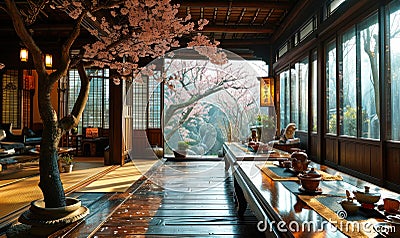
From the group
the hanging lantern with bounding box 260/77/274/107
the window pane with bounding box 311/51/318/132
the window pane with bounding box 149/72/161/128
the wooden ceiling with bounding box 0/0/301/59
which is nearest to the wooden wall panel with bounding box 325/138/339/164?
the window pane with bounding box 311/51/318/132

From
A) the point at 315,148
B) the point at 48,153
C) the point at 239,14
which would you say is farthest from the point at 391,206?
the point at 239,14

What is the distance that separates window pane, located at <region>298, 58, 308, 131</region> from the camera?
5.43m

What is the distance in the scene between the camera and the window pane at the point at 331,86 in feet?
14.0

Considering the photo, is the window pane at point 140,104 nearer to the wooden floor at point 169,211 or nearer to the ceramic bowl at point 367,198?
the wooden floor at point 169,211

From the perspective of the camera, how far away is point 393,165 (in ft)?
9.41

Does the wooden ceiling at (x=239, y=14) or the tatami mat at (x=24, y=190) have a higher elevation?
the wooden ceiling at (x=239, y=14)

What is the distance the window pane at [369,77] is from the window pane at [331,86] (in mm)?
778

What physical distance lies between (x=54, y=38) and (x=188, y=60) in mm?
3350

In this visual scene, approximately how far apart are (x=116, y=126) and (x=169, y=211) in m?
3.86

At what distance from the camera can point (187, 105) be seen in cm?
825

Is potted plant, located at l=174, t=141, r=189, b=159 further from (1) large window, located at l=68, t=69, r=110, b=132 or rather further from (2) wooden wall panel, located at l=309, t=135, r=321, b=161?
(2) wooden wall panel, located at l=309, t=135, r=321, b=161

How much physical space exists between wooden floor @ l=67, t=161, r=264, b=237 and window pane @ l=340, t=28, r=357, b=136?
1692mm

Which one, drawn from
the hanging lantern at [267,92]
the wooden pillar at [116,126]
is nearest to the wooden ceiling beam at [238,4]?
the hanging lantern at [267,92]

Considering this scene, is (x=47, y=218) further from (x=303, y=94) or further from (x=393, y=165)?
(x=303, y=94)
